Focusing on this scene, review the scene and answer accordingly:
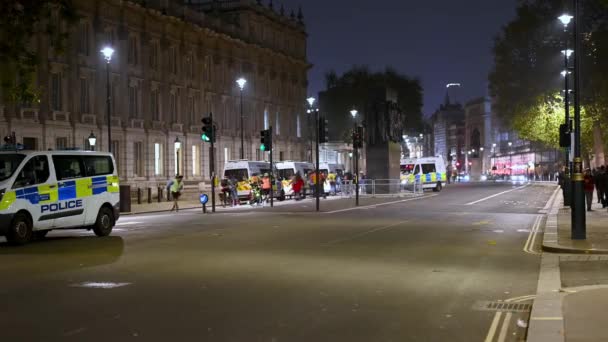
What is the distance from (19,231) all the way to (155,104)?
37753 mm

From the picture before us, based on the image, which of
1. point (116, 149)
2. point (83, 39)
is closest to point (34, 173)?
point (83, 39)

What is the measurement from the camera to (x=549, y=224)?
22828 mm

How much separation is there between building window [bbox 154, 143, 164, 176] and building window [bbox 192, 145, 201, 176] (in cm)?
465

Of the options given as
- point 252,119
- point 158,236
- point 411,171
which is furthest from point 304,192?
point 158,236

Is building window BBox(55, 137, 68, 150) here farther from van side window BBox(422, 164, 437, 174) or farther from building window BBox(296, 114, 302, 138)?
building window BBox(296, 114, 302, 138)

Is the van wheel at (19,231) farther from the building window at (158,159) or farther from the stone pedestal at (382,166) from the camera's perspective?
the building window at (158,159)

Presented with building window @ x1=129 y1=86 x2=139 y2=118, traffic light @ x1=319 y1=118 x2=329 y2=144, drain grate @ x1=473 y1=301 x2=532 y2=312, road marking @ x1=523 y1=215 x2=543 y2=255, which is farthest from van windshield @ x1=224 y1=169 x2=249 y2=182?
drain grate @ x1=473 y1=301 x2=532 y2=312

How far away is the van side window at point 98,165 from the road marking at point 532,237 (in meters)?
10.7

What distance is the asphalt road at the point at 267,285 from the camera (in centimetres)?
823

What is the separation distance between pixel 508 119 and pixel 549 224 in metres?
39.9

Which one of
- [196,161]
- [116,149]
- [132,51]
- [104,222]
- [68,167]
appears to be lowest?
[104,222]

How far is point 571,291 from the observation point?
1045cm

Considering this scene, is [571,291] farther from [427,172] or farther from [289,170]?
[427,172]

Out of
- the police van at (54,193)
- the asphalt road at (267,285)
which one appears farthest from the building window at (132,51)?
the asphalt road at (267,285)
